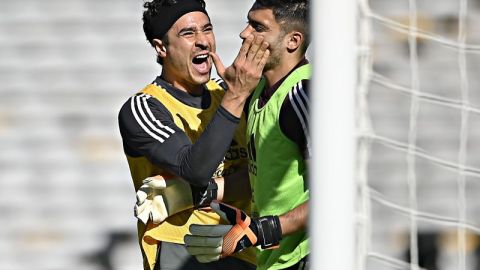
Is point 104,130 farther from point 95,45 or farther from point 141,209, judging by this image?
point 141,209

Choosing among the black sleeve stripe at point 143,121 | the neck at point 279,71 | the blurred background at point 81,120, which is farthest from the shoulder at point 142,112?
the blurred background at point 81,120

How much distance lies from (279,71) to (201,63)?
0.48 m

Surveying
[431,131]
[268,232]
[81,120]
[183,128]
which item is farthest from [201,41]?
[81,120]

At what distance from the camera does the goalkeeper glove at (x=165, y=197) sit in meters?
4.39

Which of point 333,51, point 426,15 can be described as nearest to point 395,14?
point 426,15

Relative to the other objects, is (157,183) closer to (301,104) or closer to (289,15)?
(301,104)

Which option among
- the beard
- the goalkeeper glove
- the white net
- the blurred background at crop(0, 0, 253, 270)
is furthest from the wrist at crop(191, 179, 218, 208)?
the blurred background at crop(0, 0, 253, 270)

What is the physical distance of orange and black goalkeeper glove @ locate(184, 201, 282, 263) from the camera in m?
4.01

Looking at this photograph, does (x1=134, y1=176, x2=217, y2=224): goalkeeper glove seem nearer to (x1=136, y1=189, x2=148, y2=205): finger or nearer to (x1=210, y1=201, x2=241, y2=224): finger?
(x1=136, y1=189, x2=148, y2=205): finger

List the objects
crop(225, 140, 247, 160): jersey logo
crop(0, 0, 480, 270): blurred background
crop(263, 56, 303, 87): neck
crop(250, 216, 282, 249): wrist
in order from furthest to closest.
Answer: crop(0, 0, 480, 270): blurred background → crop(225, 140, 247, 160): jersey logo → crop(263, 56, 303, 87): neck → crop(250, 216, 282, 249): wrist

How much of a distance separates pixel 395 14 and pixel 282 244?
2200 mm

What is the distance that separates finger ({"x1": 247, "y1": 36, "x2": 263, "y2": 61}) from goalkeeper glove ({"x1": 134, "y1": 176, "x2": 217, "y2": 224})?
566 mm

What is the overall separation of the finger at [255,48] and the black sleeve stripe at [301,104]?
178 millimetres

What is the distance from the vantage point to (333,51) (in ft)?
9.48
